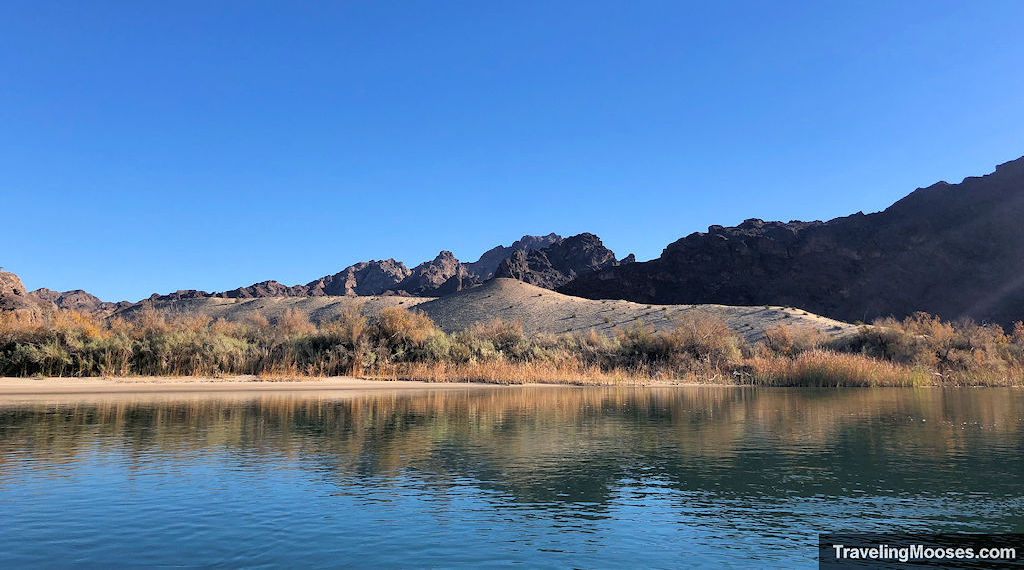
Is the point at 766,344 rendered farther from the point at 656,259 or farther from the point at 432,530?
the point at 656,259

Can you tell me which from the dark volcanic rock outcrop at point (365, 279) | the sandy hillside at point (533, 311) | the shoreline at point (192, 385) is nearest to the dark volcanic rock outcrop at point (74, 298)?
the sandy hillside at point (533, 311)

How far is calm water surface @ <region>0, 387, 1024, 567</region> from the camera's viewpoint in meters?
6.45

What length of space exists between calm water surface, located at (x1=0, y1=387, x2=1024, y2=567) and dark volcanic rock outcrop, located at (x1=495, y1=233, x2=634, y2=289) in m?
130

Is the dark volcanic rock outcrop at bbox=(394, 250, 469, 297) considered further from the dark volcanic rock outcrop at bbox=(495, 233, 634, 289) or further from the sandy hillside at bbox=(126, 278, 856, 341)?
the sandy hillside at bbox=(126, 278, 856, 341)

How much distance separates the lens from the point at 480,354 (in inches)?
1409

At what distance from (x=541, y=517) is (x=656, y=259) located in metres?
136

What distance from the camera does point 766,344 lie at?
4397 centimetres

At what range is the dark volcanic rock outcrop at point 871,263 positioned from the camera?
9756 centimetres

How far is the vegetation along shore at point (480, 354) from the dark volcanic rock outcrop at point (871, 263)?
62.5 meters

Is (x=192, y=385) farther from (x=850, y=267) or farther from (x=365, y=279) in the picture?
(x=365, y=279)

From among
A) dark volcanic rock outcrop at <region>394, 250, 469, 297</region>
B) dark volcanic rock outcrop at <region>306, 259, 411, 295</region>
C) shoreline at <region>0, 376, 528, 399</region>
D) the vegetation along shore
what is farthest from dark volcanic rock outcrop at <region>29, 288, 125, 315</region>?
shoreline at <region>0, 376, 528, 399</region>

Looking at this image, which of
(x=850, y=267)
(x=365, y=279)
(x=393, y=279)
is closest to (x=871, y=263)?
(x=850, y=267)

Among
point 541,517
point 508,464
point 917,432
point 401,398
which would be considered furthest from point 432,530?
point 401,398

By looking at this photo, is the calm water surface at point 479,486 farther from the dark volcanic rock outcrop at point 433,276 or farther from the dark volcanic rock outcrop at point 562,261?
the dark volcanic rock outcrop at point 433,276
